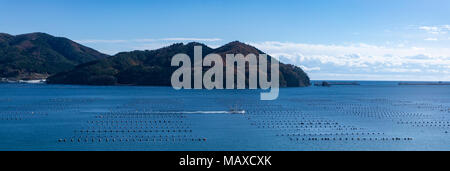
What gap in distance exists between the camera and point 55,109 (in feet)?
379

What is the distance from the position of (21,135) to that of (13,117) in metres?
28.1

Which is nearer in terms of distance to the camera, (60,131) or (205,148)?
(205,148)

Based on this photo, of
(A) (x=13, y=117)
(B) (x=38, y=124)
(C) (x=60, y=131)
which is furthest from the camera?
(A) (x=13, y=117)

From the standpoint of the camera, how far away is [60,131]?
73.9 m
